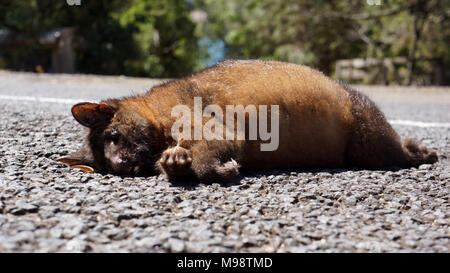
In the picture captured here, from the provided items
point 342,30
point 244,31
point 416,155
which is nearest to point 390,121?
point 416,155

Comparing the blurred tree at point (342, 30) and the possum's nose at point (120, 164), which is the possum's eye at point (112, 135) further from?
the blurred tree at point (342, 30)

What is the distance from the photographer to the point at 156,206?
105 inches

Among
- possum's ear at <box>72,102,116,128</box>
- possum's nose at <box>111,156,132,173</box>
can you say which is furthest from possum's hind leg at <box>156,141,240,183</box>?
possum's ear at <box>72,102,116,128</box>

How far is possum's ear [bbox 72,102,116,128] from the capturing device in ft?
10.9

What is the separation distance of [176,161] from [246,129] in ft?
2.15

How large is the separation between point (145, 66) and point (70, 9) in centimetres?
442

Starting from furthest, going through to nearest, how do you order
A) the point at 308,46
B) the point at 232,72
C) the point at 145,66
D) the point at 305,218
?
the point at 308,46, the point at 145,66, the point at 232,72, the point at 305,218

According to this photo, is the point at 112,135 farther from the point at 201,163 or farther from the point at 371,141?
the point at 371,141

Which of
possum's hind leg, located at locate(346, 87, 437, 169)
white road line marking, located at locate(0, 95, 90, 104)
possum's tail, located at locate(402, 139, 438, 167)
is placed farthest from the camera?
white road line marking, located at locate(0, 95, 90, 104)

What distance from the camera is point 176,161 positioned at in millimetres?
3053

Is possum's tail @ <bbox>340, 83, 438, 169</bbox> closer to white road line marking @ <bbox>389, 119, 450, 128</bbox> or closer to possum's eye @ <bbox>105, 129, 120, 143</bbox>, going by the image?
possum's eye @ <bbox>105, 129, 120, 143</bbox>

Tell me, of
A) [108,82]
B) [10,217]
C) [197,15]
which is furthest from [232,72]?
[197,15]

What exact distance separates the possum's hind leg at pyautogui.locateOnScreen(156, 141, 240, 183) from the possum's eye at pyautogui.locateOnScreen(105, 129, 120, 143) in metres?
0.38

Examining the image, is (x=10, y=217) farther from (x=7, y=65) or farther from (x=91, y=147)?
(x=7, y=65)
